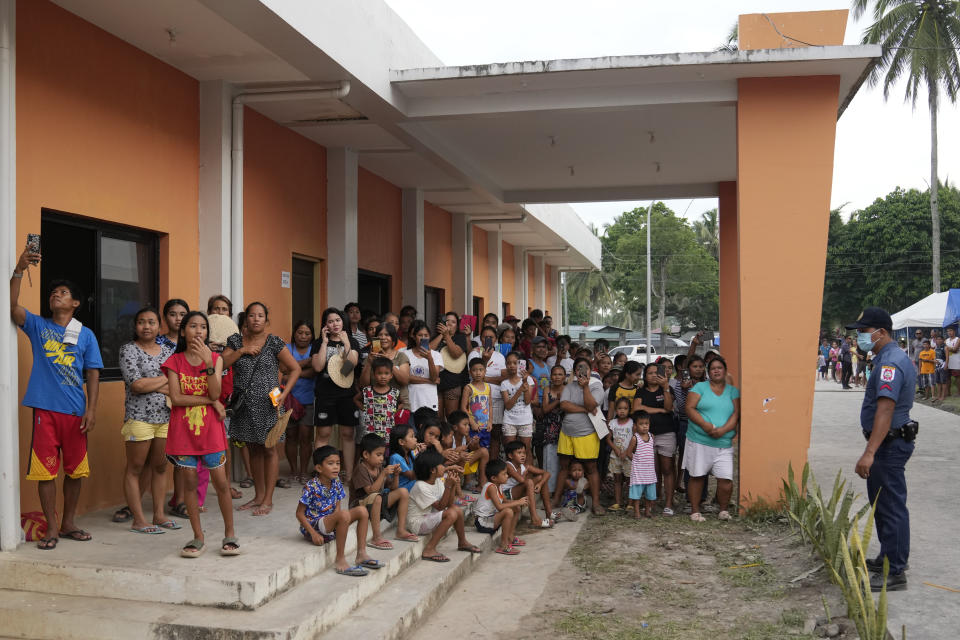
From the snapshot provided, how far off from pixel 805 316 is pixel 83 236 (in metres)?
5.95

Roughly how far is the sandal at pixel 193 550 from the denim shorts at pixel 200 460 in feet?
1.41

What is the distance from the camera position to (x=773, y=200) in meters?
7.38

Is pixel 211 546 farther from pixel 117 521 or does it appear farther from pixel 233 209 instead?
pixel 233 209

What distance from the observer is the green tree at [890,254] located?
3841cm

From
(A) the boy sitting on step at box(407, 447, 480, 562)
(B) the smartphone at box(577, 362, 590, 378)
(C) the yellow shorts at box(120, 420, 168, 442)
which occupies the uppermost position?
(B) the smartphone at box(577, 362, 590, 378)

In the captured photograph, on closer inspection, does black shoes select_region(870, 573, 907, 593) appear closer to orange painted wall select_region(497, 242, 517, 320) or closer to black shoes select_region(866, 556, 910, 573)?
black shoes select_region(866, 556, 910, 573)

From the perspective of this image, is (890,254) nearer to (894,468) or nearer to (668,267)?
(668,267)

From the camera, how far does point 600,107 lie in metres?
7.86

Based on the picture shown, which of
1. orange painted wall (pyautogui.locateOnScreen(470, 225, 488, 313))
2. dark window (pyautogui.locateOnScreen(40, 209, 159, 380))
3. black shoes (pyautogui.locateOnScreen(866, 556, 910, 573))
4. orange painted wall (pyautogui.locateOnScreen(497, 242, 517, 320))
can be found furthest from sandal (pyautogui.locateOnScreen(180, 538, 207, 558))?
orange painted wall (pyautogui.locateOnScreen(497, 242, 517, 320))

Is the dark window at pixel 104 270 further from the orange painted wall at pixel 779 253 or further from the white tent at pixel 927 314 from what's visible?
the white tent at pixel 927 314

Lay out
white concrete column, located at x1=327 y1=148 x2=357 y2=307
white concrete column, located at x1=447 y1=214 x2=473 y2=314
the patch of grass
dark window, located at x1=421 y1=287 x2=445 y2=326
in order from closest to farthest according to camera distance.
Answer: the patch of grass
white concrete column, located at x1=327 y1=148 x2=357 y2=307
dark window, located at x1=421 y1=287 x2=445 y2=326
white concrete column, located at x1=447 y1=214 x2=473 y2=314

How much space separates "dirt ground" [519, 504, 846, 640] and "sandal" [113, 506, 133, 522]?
283cm

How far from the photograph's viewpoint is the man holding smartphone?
4840mm

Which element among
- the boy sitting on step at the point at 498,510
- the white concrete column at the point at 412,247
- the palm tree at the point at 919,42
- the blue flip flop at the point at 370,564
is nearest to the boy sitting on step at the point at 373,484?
the blue flip flop at the point at 370,564
